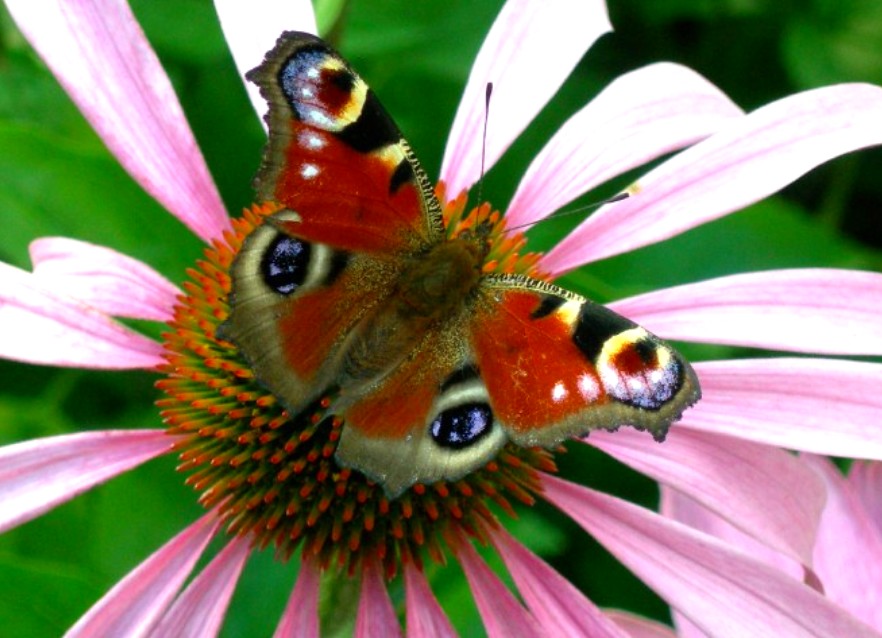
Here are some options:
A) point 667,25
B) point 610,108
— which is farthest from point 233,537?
point 667,25

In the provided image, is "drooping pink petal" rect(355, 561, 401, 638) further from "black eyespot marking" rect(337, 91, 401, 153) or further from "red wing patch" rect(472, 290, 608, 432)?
"black eyespot marking" rect(337, 91, 401, 153)

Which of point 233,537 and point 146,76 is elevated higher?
point 146,76

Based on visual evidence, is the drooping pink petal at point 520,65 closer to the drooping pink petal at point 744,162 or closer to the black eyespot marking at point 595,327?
the drooping pink petal at point 744,162

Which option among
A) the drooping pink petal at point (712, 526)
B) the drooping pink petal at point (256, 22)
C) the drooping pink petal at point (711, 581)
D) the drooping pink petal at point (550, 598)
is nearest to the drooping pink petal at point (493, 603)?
the drooping pink petal at point (550, 598)

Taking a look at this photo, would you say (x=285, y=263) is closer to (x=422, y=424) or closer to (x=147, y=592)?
(x=422, y=424)

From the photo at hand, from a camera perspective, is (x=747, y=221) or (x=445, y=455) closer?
→ (x=445, y=455)

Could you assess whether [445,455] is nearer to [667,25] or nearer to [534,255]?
[534,255]
